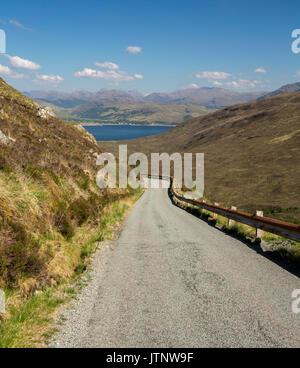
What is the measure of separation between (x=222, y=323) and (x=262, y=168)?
6308cm

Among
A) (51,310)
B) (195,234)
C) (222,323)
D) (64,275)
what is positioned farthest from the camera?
(195,234)

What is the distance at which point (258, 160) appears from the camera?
7094cm

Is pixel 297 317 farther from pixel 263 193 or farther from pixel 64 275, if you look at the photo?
pixel 263 193

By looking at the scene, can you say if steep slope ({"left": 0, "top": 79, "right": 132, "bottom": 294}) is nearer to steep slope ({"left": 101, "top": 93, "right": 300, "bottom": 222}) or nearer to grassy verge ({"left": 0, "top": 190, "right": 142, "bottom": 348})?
grassy verge ({"left": 0, "top": 190, "right": 142, "bottom": 348})

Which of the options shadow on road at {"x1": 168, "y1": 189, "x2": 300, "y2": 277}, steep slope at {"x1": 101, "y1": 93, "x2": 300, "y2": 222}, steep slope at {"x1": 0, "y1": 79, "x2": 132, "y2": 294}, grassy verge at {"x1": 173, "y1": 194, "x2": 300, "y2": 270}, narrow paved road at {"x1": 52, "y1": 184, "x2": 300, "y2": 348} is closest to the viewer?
narrow paved road at {"x1": 52, "y1": 184, "x2": 300, "y2": 348}

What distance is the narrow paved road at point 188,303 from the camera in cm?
364

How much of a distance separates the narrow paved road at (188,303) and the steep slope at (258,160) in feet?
73.8

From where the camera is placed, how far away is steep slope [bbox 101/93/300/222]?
122ft

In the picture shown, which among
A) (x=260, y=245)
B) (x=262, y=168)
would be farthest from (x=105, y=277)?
(x=262, y=168)

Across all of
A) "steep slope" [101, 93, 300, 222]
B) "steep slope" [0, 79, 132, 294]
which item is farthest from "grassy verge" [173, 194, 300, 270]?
"steep slope" [101, 93, 300, 222]

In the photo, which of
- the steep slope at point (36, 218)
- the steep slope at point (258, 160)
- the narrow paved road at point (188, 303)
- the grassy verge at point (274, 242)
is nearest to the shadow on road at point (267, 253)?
the grassy verge at point (274, 242)

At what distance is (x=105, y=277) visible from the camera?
6203mm

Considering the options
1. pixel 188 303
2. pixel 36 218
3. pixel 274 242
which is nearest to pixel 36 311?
pixel 188 303

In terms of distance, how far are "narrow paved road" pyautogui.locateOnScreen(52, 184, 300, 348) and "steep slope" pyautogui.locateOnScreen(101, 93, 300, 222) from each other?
2250cm
